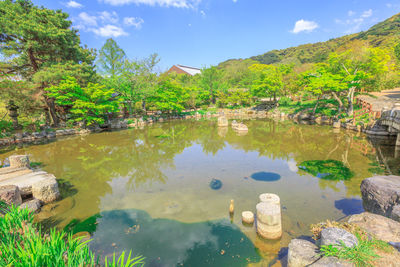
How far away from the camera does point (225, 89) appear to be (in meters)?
38.8

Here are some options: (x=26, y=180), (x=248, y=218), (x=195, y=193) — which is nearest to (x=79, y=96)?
(x=26, y=180)

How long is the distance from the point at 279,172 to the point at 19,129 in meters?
24.1

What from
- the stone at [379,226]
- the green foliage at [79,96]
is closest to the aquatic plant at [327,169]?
the stone at [379,226]

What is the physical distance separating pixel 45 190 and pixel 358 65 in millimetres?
28203

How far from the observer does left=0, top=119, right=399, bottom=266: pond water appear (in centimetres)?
462

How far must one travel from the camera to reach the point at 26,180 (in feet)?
22.1

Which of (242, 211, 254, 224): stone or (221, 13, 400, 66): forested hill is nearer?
(242, 211, 254, 224): stone

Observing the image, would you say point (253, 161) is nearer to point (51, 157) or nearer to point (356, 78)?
point (51, 157)

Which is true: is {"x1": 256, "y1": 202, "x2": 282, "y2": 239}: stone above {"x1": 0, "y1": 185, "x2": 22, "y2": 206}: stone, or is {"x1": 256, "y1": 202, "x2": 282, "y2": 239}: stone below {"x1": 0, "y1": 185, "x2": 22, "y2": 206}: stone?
below

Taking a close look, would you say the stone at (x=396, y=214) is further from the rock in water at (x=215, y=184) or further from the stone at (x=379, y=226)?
the rock in water at (x=215, y=184)

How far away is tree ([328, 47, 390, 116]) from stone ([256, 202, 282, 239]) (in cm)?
2039

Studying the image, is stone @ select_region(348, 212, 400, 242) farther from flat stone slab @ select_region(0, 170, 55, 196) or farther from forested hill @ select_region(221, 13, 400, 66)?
forested hill @ select_region(221, 13, 400, 66)

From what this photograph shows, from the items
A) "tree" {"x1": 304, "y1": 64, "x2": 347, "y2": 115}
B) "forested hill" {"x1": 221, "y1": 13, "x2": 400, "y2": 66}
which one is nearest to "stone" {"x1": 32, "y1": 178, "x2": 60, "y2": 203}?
"tree" {"x1": 304, "y1": 64, "x2": 347, "y2": 115}

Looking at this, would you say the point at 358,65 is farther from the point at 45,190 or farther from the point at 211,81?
the point at 45,190
